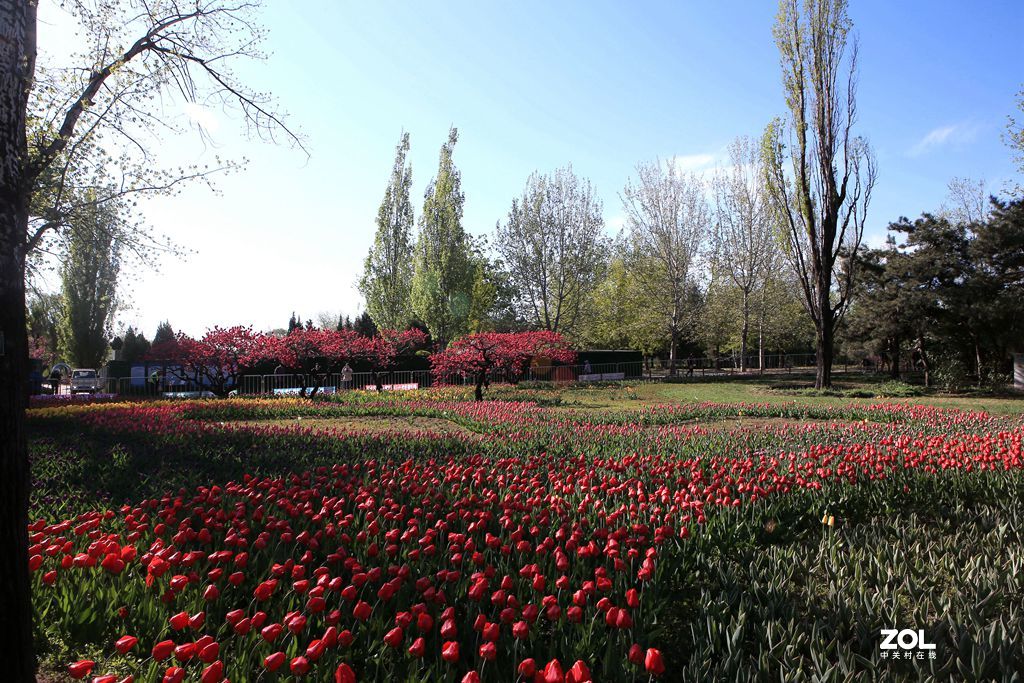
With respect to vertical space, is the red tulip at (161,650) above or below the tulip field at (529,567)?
above

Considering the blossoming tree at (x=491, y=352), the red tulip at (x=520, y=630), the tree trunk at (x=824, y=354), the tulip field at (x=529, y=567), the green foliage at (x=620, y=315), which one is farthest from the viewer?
the green foliage at (x=620, y=315)

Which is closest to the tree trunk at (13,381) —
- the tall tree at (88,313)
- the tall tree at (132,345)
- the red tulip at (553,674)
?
the red tulip at (553,674)

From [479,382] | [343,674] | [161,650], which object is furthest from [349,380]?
[343,674]

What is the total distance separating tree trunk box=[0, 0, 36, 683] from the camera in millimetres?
2080

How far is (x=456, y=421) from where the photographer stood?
38.9 ft

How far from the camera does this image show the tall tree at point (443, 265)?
3064cm

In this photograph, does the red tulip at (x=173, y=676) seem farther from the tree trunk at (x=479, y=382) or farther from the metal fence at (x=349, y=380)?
the metal fence at (x=349, y=380)

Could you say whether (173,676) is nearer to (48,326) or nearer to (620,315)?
(620,315)

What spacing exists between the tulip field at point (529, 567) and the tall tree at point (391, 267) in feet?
90.4

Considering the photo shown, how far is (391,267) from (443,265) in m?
4.96

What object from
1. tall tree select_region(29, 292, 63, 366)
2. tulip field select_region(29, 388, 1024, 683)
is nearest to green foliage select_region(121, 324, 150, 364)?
tall tree select_region(29, 292, 63, 366)

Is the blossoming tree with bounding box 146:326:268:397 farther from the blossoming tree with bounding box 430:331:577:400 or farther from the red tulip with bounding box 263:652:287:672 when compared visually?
the red tulip with bounding box 263:652:287:672

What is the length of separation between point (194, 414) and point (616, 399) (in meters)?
11.9

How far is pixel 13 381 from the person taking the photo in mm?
2145
